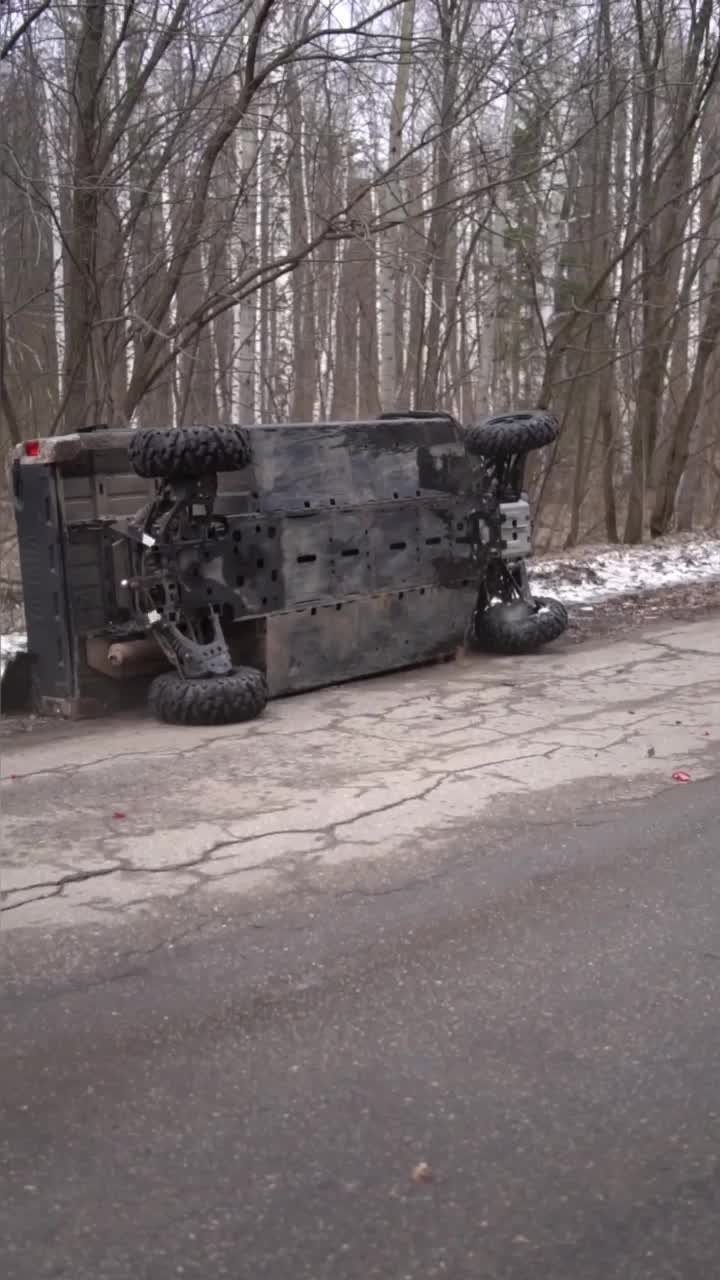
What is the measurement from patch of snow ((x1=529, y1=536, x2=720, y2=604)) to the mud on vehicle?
314cm

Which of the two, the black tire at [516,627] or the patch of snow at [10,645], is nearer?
A: the patch of snow at [10,645]

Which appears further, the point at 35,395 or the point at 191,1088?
the point at 35,395

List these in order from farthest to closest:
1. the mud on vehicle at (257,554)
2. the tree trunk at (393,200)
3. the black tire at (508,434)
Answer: the tree trunk at (393,200) < the black tire at (508,434) < the mud on vehicle at (257,554)

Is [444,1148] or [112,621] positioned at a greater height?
[112,621]

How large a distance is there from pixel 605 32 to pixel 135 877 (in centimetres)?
1248

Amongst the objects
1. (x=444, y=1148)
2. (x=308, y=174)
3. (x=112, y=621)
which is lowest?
(x=444, y=1148)

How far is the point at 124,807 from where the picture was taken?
20.0 feet

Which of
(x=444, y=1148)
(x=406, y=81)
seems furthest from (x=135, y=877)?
(x=406, y=81)

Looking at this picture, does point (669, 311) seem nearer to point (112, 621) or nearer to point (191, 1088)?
point (112, 621)

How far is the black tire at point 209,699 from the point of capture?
302 inches

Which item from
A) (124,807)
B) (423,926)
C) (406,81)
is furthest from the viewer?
(406,81)

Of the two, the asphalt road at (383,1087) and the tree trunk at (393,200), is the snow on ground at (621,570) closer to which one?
the tree trunk at (393,200)

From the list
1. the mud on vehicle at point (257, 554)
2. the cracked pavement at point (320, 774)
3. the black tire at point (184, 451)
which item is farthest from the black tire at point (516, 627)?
the black tire at point (184, 451)

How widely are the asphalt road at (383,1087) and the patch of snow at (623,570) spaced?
8167 millimetres
